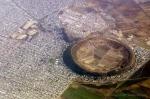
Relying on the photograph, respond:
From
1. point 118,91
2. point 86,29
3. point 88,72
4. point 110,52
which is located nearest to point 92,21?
point 86,29

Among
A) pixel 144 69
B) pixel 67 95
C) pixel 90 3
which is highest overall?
pixel 90 3

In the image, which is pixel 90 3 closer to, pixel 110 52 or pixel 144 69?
pixel 110 52

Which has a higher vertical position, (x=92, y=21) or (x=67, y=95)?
(x=92, y=21)

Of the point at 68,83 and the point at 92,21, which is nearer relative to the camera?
the point at 68,83

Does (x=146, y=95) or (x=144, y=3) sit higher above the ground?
(x=144, y=3)

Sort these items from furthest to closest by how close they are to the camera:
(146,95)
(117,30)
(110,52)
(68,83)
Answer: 1. (117,30)
2. (110,52)
3. (68,83)
4. (146,95)

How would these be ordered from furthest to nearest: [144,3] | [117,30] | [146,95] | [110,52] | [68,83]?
[144,3] → [117,30] → [110,52] → [68,83] → [146,95]

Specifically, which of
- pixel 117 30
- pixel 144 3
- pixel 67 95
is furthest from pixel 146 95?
pixel 144 3

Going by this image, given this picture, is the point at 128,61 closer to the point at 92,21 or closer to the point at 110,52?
the point at 110,52

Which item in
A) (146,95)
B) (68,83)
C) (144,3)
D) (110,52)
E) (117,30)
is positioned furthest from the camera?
(144,3)
